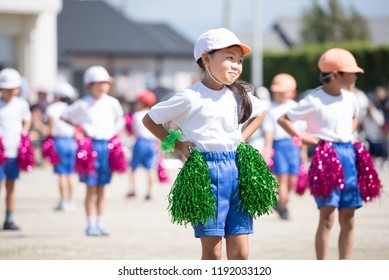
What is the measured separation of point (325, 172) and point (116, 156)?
396cm

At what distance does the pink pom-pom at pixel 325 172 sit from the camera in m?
8.48

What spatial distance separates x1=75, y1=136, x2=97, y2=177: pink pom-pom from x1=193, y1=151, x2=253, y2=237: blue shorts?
16.3 ft

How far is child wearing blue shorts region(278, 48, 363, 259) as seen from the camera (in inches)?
337

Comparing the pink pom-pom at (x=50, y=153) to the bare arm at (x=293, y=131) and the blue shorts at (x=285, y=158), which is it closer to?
the blue shorts at (x=285, y=158)

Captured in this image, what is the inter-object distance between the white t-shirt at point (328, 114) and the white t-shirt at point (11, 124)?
4.74 metres

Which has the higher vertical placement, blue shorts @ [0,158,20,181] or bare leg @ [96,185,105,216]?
blue shorts @ [0,158,20,181]

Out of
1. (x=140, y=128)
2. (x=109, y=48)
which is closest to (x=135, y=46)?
(x=109, y=48)

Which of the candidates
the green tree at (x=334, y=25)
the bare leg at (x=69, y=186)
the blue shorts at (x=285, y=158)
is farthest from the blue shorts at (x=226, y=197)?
the green tree at (x=334, y=25)

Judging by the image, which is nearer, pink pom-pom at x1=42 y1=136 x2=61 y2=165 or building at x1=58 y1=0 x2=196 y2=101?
pink pom-pom at x1=42 y1=136 x2=61 y2=165

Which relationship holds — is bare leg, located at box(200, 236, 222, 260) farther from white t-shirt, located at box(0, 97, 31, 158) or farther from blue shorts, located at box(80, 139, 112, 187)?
white t-shirt, located at box(0, 97, 31, 158)

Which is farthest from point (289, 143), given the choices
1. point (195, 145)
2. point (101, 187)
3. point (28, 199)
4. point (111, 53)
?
point (111, 53)

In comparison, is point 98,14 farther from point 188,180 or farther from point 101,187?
point 188,180

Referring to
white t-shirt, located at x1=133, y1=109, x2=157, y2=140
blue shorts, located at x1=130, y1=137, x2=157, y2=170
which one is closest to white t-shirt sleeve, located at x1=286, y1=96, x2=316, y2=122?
white t-shirt, located at x1=133, y1=109, x2=157, y2=140

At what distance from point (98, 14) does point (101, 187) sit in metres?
40.6
